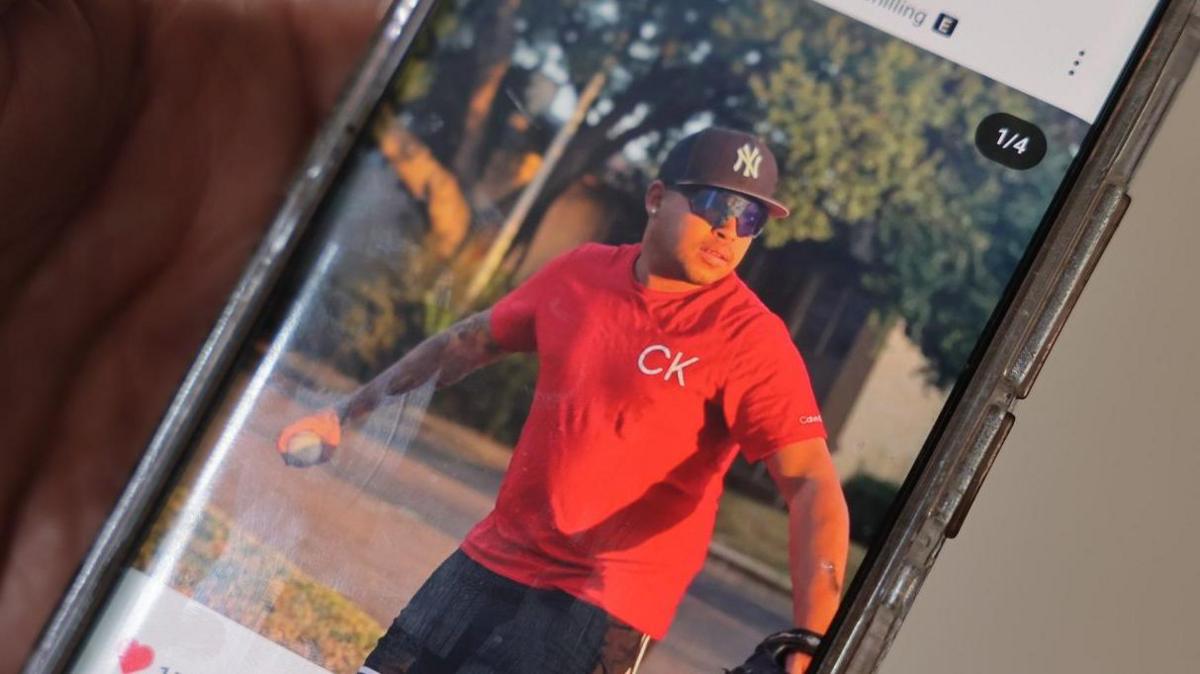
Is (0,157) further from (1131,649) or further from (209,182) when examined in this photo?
(1131,649)

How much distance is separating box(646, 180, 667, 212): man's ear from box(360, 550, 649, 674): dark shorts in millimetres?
92

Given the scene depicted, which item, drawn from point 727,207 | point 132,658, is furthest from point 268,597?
point 727,207

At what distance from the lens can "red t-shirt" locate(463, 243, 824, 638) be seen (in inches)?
10.6

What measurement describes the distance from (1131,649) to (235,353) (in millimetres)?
250

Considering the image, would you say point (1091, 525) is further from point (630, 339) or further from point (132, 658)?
point (132, 658)

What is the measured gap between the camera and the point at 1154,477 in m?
0.32

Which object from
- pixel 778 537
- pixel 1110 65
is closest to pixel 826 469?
pixel 778 537

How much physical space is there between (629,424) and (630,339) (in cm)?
2

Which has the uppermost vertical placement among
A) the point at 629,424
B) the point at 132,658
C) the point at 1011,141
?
the point at 1011,141

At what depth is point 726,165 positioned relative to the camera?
10.9 inches

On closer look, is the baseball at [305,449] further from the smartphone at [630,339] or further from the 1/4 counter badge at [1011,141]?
the 1/4 counter badge at [1011,141]

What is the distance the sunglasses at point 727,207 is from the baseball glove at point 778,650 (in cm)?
9

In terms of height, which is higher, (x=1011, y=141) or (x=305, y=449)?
(x=1011, y=141)

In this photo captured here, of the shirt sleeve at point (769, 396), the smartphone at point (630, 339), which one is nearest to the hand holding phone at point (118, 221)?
the smartphone at point (630, 339)
